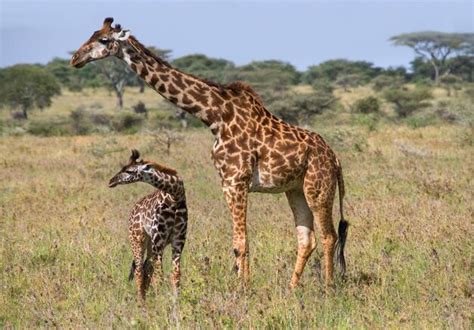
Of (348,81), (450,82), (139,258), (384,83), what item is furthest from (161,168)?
(450,82)

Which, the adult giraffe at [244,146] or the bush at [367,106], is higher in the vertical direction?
the adult giraffe at [244,146]

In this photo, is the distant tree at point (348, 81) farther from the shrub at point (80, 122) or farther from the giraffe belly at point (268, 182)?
the giraffe belly at point (268, 182)

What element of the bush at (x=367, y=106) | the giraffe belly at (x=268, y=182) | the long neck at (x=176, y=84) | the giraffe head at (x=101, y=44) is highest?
the giraffe head at (x=101, y=44)

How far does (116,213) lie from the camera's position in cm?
1123

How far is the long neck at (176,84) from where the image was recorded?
22.0ft

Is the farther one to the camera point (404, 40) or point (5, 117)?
point (404, 40)

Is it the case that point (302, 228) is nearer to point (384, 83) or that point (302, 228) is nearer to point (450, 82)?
point (384, 83)

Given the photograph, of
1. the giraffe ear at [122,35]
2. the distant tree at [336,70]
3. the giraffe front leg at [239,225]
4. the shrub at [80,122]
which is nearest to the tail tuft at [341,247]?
the giraffe front leg at [239,225]

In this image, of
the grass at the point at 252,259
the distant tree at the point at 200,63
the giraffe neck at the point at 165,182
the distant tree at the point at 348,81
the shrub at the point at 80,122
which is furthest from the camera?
the distant tree at the point at 200,63

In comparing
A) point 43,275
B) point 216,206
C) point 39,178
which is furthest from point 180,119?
point 43,275

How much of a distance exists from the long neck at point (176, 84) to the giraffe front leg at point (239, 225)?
0.70m

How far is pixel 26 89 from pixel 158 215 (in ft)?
142

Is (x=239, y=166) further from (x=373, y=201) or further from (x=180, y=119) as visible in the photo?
(x=180, y=119)

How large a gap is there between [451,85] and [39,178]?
48.3 metres
